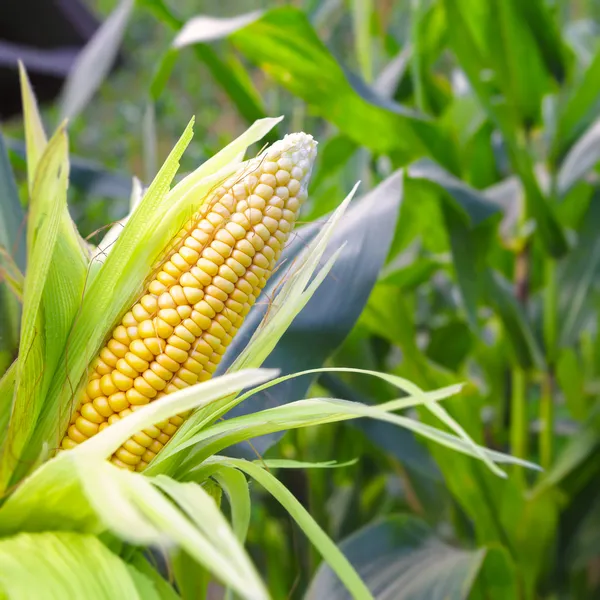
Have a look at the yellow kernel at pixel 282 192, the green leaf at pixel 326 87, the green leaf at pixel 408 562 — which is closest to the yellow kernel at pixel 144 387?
the yellow kernel at pixel 282 192

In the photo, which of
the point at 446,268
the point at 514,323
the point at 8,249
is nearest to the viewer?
the point at 8,249

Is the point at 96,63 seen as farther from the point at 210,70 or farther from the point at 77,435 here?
the point at 77,435

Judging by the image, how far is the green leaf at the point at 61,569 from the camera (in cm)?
23

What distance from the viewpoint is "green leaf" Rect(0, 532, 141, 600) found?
0.23 meters

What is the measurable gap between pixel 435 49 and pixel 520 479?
53 cm

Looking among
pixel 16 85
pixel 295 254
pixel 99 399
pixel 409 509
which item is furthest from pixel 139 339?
pixel 16 85

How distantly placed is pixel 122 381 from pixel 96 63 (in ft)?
1.77

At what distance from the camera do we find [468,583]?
538 millimetres

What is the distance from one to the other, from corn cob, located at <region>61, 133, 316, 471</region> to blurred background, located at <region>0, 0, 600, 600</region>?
3.7 inches

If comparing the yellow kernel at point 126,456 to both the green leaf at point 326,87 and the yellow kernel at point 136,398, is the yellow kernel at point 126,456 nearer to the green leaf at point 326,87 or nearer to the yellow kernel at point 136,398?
the yellow kernel at point 136,398

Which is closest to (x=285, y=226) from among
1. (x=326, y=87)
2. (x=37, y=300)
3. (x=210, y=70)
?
(x=37, y=300)

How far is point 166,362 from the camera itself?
31cm

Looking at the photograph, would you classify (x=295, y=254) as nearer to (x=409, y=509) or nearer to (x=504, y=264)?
(x=504, y=264)

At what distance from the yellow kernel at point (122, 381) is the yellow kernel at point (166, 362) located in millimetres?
16
